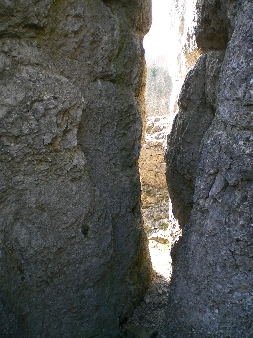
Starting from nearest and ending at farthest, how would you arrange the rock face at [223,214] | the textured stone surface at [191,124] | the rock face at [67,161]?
1. the rock face at [223,214]
2. the rock face at [67,161]
3. the textured stone surface at [191,124]

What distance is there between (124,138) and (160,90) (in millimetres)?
15302

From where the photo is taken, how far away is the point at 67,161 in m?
1.96

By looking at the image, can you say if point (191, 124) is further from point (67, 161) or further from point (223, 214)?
point (67, 161)

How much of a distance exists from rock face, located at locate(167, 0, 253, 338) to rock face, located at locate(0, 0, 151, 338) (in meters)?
0.51

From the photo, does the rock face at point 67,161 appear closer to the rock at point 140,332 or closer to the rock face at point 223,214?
the rock at point 140,332

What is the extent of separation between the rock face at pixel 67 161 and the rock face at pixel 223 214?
51 cm

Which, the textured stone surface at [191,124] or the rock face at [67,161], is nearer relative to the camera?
the rock face at [67,161]

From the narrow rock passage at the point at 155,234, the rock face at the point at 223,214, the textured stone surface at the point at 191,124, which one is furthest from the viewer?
the narrow rock passage at the point at 155,234

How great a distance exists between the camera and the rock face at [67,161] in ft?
5.86

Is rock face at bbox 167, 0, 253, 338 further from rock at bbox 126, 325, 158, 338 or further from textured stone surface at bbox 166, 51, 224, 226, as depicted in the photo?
rock at bbox 126, 325, 158, 338

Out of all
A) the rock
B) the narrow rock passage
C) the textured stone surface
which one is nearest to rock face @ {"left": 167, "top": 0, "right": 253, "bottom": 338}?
the textured stone surface

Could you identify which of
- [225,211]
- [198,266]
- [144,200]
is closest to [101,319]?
[198,266]

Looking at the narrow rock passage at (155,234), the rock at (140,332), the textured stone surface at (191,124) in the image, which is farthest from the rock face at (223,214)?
the narrow rock passage at (155,234)

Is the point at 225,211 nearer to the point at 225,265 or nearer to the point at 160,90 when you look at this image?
the point at 225,265
